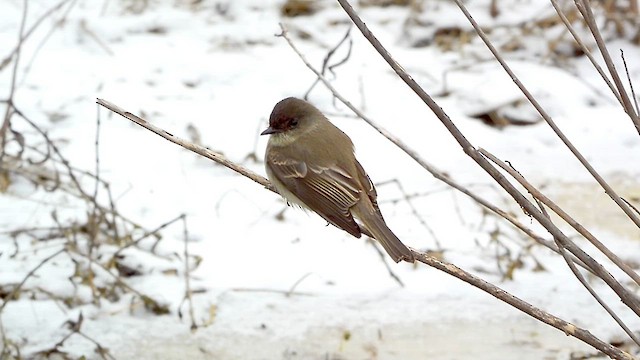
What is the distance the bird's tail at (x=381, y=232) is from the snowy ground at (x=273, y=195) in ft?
2.92

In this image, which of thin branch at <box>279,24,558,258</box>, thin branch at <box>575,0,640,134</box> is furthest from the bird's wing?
thin branch at <box>575,0,640,134</box>

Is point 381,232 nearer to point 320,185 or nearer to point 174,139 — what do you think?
point 320,185

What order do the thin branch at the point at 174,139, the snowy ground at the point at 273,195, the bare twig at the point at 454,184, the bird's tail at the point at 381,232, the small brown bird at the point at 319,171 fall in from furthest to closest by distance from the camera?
the snowy ground at the point at 273,195
the small brown bird at the point at 319,171
the bird's tail at the point at 381,232
the thin branch at the point at 174,139
the bare twig at the point at 454,184

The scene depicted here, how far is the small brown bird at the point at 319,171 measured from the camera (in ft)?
12.9

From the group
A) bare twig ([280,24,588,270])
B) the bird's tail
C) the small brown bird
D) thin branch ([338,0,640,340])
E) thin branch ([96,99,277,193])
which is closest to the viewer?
thin branch ([338,0,640,340])

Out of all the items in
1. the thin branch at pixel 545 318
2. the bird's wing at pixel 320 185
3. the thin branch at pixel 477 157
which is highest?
the bird's wing at pixel 320 185

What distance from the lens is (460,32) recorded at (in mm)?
7766

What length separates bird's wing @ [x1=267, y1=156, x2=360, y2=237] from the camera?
12.9 feet

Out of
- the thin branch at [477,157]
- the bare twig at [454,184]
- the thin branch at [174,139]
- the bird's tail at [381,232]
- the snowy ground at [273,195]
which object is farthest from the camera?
the snowy ground at [273,195]

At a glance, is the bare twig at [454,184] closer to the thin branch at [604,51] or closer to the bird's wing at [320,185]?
the thin branch at [604,51]

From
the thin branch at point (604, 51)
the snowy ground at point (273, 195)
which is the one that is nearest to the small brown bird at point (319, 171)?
the snowy ground at point (273, 195)

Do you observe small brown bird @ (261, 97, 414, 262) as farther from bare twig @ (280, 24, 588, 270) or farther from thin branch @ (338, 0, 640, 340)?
thin branch @ (338, 0, 640, 340)

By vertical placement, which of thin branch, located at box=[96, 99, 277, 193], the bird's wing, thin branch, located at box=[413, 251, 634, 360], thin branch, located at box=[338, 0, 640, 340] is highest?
the bird's wing

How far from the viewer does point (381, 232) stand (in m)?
3.76
